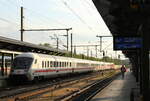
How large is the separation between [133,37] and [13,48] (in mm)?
18610

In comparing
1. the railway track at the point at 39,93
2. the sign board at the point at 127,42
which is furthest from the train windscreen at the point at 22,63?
the sign board at the point at 127,42

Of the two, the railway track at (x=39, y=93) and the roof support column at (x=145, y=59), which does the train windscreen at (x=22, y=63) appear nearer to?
the railway track at (x=39, y=93)

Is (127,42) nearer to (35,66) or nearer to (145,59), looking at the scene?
(145,59)

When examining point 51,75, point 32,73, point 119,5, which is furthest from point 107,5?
point 51,75

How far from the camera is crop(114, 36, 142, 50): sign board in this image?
52.2ft

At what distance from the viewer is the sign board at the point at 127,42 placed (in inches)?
627

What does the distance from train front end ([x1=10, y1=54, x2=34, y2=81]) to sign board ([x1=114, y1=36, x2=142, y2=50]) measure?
1391 cm

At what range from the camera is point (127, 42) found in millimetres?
16312

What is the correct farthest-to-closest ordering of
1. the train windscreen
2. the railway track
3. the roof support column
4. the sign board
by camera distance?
the train windscreen
the railway track
the sign board
the roof support column

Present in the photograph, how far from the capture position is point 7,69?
3284cm

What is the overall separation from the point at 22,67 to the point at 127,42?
50.4 ft

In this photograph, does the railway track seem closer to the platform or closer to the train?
the platform

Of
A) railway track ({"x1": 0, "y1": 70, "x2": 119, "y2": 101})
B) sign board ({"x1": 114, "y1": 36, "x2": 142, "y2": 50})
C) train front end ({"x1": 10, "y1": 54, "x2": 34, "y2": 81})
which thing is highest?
sign board ({"x1": 114, "y1": 36, "x2": 142, "y2": 50})

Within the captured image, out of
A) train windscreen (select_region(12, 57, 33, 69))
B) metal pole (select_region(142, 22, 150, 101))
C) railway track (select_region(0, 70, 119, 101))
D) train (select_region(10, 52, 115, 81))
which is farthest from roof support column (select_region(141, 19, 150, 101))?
train windscreen (select_region(12, 57, 33, 69))
